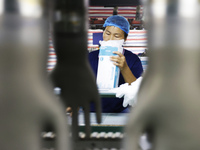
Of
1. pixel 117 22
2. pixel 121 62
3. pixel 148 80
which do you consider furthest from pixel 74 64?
pixel 117 22

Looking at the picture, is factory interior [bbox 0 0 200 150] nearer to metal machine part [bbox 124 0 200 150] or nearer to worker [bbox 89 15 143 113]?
metal machine part [bbox 124 0 200 150]

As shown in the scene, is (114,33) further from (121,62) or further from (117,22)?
(121,62)

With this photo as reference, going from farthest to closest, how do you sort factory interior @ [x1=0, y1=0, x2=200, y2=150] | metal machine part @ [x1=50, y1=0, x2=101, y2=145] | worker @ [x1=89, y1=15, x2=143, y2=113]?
worker @ [x1=89, y1=15, x2=143, y2=113] < metal machine part @ [x1=50, y1=0, x2=101, y2=145] < factory interior @ [x1=0, y1=0, x2=200, y2=150]

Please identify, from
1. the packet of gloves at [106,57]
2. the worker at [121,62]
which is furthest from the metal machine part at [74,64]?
the worker at [121,62]

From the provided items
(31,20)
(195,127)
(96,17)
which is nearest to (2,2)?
(31,20)

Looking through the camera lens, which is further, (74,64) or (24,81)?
(74,64)

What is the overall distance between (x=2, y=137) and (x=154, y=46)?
96mm

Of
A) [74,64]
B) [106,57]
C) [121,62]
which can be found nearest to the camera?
[74,64]

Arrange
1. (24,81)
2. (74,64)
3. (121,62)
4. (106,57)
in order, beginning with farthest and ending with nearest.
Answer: (121,62)
(106,57)
(74,64)
(24,81)

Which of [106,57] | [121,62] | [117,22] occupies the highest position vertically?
[117,22]

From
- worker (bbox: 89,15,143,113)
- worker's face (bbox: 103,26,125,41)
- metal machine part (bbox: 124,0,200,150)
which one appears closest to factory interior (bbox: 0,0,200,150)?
metal machine part (bbox: 124,0,200,150)

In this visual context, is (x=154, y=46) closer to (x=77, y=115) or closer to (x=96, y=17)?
(x=77, y=115)

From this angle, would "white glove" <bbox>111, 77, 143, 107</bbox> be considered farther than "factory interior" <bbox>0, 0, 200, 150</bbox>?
Yes

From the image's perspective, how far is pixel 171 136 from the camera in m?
0.15
